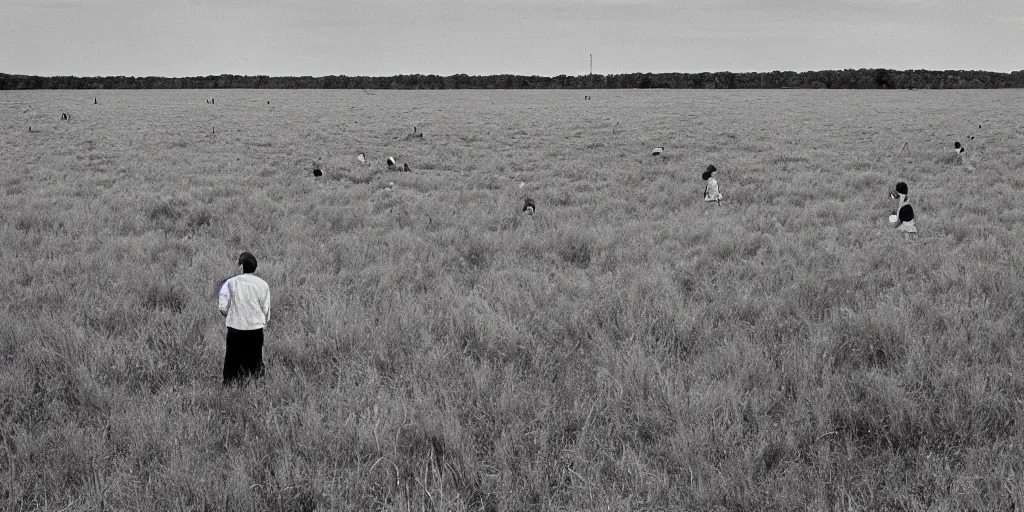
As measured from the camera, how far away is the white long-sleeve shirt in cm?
430

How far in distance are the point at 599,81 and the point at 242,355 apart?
99.2 meters

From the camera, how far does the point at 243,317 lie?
4.32 metres

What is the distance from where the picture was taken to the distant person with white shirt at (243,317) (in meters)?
4.30

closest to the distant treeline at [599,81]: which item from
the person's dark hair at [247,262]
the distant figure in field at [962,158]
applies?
the distant figure in field at [962,158]

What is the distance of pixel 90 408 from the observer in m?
4.12

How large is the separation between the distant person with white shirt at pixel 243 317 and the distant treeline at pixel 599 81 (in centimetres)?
9201

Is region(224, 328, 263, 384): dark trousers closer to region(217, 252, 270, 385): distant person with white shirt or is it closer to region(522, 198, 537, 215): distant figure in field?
region(217, 252, 270, 385): distant person with white shirt

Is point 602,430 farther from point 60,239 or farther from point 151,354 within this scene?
point 60,239

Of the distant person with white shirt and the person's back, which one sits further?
the person's back

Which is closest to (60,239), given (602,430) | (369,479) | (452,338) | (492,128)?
(452,338)

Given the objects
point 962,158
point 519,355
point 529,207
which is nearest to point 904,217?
point 529,207

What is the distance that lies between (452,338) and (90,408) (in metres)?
2.64

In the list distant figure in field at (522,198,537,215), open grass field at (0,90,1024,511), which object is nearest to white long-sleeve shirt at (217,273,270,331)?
open grass field at (0,90,1024,511)

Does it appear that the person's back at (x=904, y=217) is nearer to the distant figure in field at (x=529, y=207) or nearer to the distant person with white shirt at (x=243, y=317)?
the distant figure in field at (x=529, y=207)
